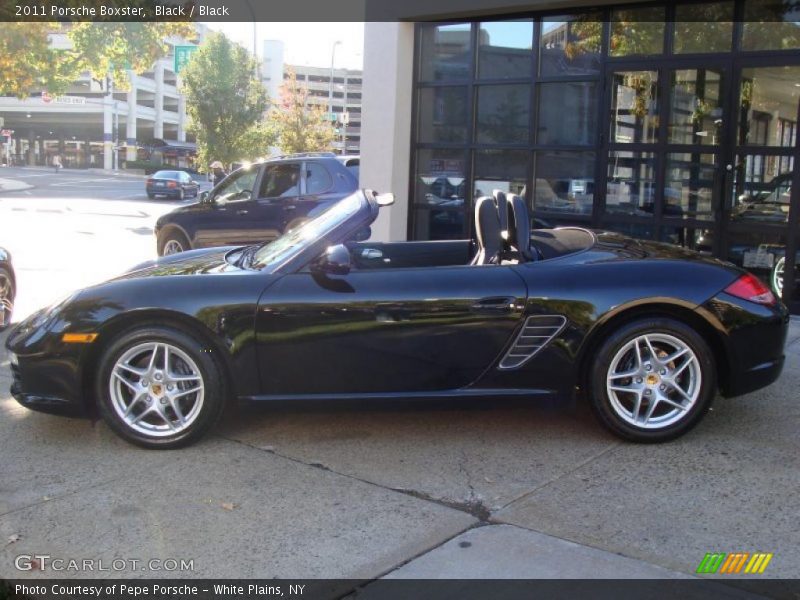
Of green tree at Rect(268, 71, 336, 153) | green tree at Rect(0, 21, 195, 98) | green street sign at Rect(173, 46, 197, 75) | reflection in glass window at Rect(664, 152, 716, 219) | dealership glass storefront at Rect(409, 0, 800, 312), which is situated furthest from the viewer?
green tree at Rect(268, 71, 336, 153)

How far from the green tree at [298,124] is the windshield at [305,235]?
3694cm

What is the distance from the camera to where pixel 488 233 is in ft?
16.4

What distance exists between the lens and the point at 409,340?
4504 mm

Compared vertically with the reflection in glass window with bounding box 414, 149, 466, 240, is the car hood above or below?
below

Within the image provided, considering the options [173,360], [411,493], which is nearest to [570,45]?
[173,360]

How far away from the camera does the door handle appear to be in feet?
14.8

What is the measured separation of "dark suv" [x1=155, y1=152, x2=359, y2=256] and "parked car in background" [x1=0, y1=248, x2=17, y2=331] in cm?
391

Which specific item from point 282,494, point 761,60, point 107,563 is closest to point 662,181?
point 761,60

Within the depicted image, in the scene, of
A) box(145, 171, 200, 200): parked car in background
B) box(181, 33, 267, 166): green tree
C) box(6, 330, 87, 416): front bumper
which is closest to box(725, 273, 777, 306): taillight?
box(6, 330, 87, 416): front bumper

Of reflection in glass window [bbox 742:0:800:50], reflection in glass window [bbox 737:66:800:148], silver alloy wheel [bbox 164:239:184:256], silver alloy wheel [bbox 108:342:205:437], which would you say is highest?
reflection in glass window [bbox 742:0:800:50]

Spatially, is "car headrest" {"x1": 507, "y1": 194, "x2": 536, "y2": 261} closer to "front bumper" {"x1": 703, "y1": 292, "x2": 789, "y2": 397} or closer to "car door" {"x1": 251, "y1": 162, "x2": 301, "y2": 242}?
"front bumper" {"x1": 703, "y1": 292, "x2": 789, "y2": 397}

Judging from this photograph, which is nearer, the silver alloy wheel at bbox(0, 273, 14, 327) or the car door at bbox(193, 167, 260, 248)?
the silver alloy wheel at bbox(0, 273, 14, 327)

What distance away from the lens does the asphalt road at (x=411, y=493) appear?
339cm

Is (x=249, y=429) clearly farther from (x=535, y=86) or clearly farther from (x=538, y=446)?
(x=535, y=86)
